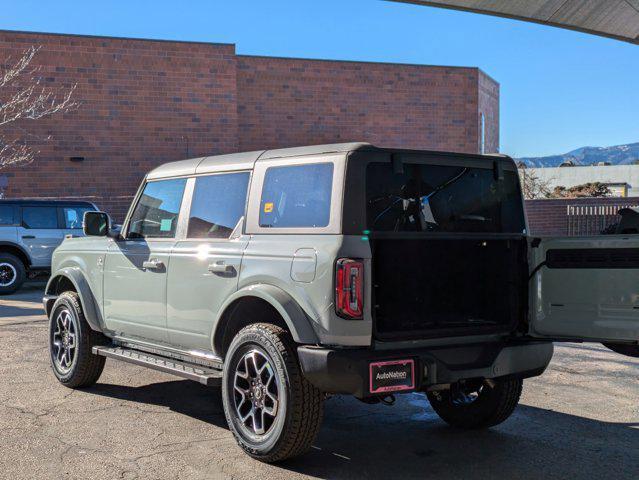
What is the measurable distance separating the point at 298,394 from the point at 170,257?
1.80m

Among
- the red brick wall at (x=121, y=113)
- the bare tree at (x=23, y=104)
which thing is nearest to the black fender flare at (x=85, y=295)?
the red brick wall at (x=121, y=113)

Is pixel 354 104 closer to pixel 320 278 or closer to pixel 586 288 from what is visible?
pixel 586 288

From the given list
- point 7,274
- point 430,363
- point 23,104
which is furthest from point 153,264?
point 23,104

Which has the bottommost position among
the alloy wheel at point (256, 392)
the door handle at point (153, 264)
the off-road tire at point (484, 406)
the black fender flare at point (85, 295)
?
the off-road tire at point (484, 406)

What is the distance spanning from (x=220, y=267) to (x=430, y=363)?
1.60 metres

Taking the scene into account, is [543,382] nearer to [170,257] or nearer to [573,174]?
[170,257]

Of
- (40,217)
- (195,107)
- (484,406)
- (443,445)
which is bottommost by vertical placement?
(443,445)

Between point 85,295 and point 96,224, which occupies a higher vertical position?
point 96,224

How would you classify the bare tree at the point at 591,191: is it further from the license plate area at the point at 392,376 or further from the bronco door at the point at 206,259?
the license plate area at the point at 392,376

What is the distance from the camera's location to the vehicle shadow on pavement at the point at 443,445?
4738mm

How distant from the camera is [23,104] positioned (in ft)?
64.8

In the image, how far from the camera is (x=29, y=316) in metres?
12.0

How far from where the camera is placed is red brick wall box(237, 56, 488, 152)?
23016 mm

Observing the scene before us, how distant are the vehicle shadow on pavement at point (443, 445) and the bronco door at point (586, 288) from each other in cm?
81
